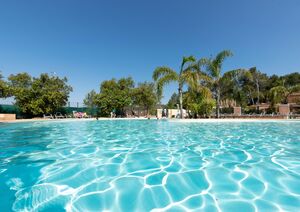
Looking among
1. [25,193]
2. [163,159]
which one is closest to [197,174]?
[163,159]

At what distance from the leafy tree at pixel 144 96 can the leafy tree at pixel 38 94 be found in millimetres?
11607

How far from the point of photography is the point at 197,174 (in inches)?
125

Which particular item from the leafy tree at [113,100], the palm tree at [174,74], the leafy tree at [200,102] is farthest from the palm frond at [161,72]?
the leafy tree at [113,100]

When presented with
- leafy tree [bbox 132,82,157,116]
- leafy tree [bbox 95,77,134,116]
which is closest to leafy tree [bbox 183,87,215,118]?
leafy tree [bbox 95,77,134,116]

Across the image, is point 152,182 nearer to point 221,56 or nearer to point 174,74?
point 174,74

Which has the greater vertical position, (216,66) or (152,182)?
(216,66)

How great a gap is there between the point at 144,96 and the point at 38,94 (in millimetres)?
16122

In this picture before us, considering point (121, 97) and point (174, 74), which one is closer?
point (174, 74)

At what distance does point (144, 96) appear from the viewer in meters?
32.5

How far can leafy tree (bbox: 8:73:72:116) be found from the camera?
24844mm

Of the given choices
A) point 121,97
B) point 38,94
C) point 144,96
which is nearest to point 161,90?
point 121,97

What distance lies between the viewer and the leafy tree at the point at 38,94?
24.8 m

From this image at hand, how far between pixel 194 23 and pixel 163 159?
767 inches

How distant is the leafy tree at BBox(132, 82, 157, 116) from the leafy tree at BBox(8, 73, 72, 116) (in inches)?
457
